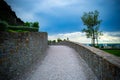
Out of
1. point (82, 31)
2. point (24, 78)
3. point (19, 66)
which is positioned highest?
point (82, 31)

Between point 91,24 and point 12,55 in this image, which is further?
point 91,24

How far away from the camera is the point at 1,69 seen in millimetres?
6324

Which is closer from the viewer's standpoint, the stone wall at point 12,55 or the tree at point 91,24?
the stone wall at point 12,55

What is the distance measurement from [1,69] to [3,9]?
1485 centimetres

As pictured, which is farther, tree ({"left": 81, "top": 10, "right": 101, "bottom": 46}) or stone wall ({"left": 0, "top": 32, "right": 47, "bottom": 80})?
tree ({"left": 81, "top": 10, "right": 101, "bottom": 46})

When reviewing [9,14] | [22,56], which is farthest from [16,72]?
[9,14]

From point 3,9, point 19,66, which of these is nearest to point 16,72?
point 19,66

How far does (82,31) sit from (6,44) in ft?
151

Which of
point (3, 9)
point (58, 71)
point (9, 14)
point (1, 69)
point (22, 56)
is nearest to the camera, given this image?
point (1, 69)

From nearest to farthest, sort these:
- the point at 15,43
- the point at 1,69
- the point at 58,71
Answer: the point at 1,69
the point at 15,43
the point at 58,71

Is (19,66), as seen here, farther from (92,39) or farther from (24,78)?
(92,39)

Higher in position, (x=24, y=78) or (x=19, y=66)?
(x=19, y=66)

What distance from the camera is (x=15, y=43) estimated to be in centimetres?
780

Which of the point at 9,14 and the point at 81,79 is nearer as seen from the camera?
the point at 81,79
